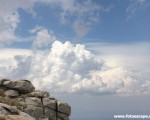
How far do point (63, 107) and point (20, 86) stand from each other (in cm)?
996

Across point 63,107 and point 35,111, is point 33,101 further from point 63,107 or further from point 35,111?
point 63,107

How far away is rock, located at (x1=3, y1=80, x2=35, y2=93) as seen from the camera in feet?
218

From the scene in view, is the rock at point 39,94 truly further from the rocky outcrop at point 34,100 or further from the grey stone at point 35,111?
the grey stone at point 35,111

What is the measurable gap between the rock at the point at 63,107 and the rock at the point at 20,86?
7124mm

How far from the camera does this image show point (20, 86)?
66.4 metres

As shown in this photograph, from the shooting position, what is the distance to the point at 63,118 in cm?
6512

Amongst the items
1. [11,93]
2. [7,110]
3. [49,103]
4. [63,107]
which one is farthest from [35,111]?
[7,110]

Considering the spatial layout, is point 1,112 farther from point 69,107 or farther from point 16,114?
point 69,107

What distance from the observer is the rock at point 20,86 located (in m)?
66.4

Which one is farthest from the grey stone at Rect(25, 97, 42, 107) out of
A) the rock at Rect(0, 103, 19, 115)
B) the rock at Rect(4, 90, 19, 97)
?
the rock at Rect(0, 103, 19, 115)

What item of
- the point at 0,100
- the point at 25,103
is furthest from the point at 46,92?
the point at 0,100

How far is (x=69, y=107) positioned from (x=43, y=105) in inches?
238

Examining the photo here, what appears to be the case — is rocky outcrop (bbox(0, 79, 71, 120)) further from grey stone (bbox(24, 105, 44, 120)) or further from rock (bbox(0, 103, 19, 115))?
rock (bbox(0, 103, 19, 115))

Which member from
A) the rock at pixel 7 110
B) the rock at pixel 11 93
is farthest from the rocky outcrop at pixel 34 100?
the rock at pixel 7 110
